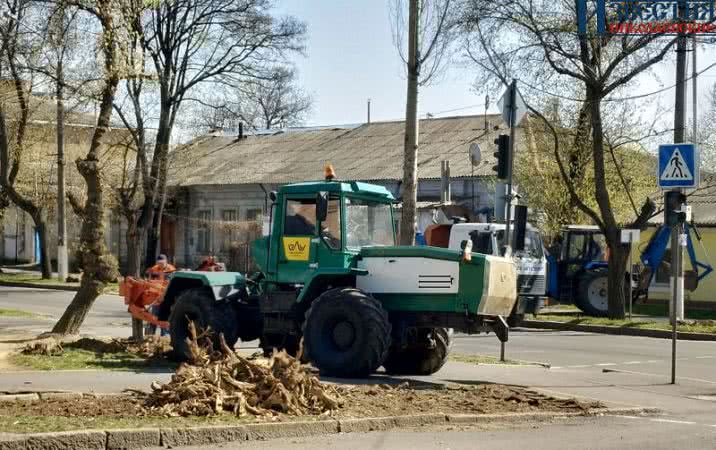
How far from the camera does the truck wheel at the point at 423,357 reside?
645 inches

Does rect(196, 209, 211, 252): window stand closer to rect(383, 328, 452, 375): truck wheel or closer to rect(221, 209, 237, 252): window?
rect(221, 209, 237, 252): window

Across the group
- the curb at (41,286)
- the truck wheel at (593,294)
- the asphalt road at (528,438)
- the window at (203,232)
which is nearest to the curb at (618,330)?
the truck wheel at (593,294)

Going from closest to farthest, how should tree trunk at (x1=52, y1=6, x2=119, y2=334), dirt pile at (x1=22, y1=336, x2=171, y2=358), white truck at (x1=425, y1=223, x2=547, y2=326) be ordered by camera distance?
dirt pile at (x1=22, y1=336, x2=171, y2=358), tree trunk at (x1=52, y1=6, x2=119, y2=334), white truck at (x1=425, y1=223, x2=547, y2=326)

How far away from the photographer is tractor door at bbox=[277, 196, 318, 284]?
16109 millimetres

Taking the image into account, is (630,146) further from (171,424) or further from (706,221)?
(171,424)

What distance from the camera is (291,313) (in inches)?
632

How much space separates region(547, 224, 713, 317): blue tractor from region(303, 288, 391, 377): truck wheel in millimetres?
18776

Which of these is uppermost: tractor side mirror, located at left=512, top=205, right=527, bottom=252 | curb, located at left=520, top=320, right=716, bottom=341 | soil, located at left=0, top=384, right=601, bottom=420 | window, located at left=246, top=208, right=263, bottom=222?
window, located at left=246, top=208, right=263, bottom=222

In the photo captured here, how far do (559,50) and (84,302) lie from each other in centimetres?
1459

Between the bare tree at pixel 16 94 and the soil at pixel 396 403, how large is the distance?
1043 centimetres

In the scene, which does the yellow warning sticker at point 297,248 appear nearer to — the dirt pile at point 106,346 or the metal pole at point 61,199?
the dirt pile at point 106,346

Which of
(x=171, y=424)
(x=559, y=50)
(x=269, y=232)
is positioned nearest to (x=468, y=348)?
(x=269, y=232)

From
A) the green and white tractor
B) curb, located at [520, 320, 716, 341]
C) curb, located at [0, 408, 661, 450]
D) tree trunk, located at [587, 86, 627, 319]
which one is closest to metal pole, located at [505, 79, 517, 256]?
the green and white tractor

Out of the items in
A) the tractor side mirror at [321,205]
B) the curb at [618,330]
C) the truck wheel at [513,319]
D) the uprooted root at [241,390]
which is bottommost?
the curb at [618,330]
